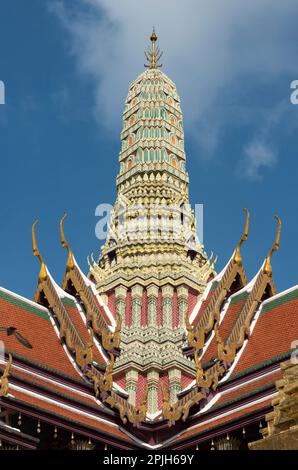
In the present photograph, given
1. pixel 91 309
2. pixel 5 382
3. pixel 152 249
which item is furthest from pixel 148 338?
pixel 5 382

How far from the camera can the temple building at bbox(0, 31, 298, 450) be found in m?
20.1

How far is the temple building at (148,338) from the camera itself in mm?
20125

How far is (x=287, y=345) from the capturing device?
74.0ft

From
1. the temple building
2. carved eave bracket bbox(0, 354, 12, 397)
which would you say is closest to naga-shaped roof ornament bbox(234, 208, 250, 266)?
the temple building

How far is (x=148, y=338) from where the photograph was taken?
82.2 feet

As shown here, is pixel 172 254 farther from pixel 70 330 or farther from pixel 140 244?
pixel 70 330

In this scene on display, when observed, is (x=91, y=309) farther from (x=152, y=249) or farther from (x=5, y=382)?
(x=5, y=382)

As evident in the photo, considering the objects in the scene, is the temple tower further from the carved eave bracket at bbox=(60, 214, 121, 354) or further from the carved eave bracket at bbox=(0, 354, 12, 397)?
the carved eave bracket at bbox=(0, 354, 12, 397)

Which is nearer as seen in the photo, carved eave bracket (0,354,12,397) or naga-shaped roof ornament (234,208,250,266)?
carved eave bracket (0,354,12,397)

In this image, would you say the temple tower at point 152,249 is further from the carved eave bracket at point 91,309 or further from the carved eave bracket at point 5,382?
the carved eave bracket at point 5,382

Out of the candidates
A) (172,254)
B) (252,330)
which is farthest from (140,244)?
(252,330)

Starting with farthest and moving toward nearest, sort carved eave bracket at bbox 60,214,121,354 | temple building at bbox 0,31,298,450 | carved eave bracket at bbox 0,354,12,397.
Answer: carved eave bracket at bbox 60,214,121,354 < temple building at bbox 0,31,298,450 < carved eave bracket at bbox 0,354,12,397

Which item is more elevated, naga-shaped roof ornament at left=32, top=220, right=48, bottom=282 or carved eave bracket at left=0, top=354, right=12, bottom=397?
naga-shaped roof ornament at left=32, top=220, right=48, bottom=282

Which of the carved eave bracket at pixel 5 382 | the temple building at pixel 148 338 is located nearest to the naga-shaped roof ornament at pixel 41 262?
the temple building at pixel 148 338
